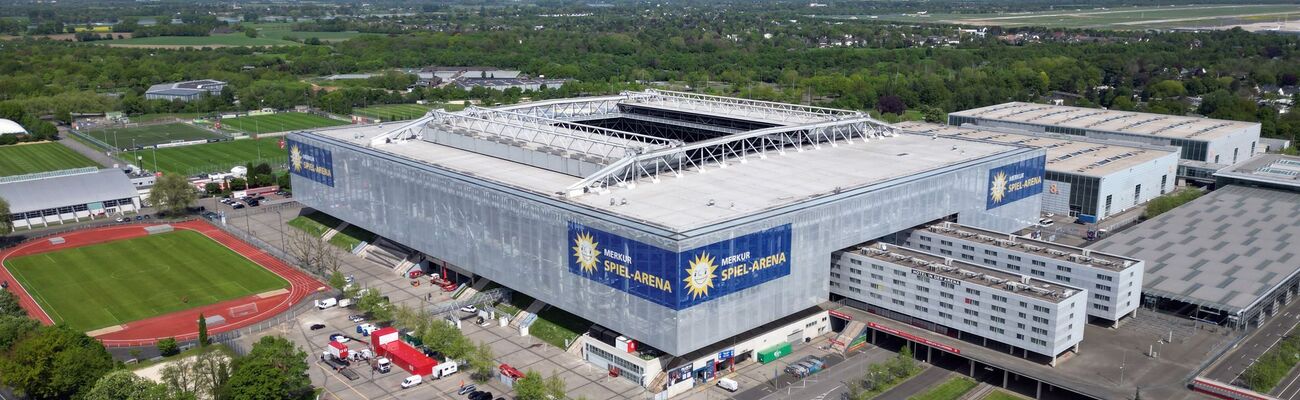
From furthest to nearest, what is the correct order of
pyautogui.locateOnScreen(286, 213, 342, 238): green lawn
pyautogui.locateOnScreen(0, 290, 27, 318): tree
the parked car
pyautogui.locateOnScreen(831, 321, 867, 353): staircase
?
1. pyautogui.locateOnScreen(286, 213, 342, 238): green lawn
2. pyautogui.locateOnScreen(0, 290, 27, 318): tree
3. pyautogui.locateOnScreen(831, 321, 867, 353): staircase
4. the parked car

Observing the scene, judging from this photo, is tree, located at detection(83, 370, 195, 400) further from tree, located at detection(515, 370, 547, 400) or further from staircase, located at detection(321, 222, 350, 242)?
staircase, located at detection(321, 222, 350, 242)

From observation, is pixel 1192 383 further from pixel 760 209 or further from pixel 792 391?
pixel 760 209

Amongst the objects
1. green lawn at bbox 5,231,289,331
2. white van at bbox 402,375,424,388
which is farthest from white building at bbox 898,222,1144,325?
green lawn at bbox 5,231,289,331

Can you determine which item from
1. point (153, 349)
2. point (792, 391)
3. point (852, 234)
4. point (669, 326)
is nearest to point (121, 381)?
point (153, 349)

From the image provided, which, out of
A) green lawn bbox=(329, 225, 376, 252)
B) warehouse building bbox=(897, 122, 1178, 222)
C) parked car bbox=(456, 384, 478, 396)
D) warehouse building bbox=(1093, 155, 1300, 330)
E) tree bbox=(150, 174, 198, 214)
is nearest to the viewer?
parked car bbox=(456, 384, 478, 396)

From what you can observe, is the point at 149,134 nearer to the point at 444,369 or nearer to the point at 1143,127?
the point at 444,369

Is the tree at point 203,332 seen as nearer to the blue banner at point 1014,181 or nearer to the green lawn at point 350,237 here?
the green lawn at point 350,237

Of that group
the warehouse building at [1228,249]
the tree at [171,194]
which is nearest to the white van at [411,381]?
the warehouse building at [1228,249]
